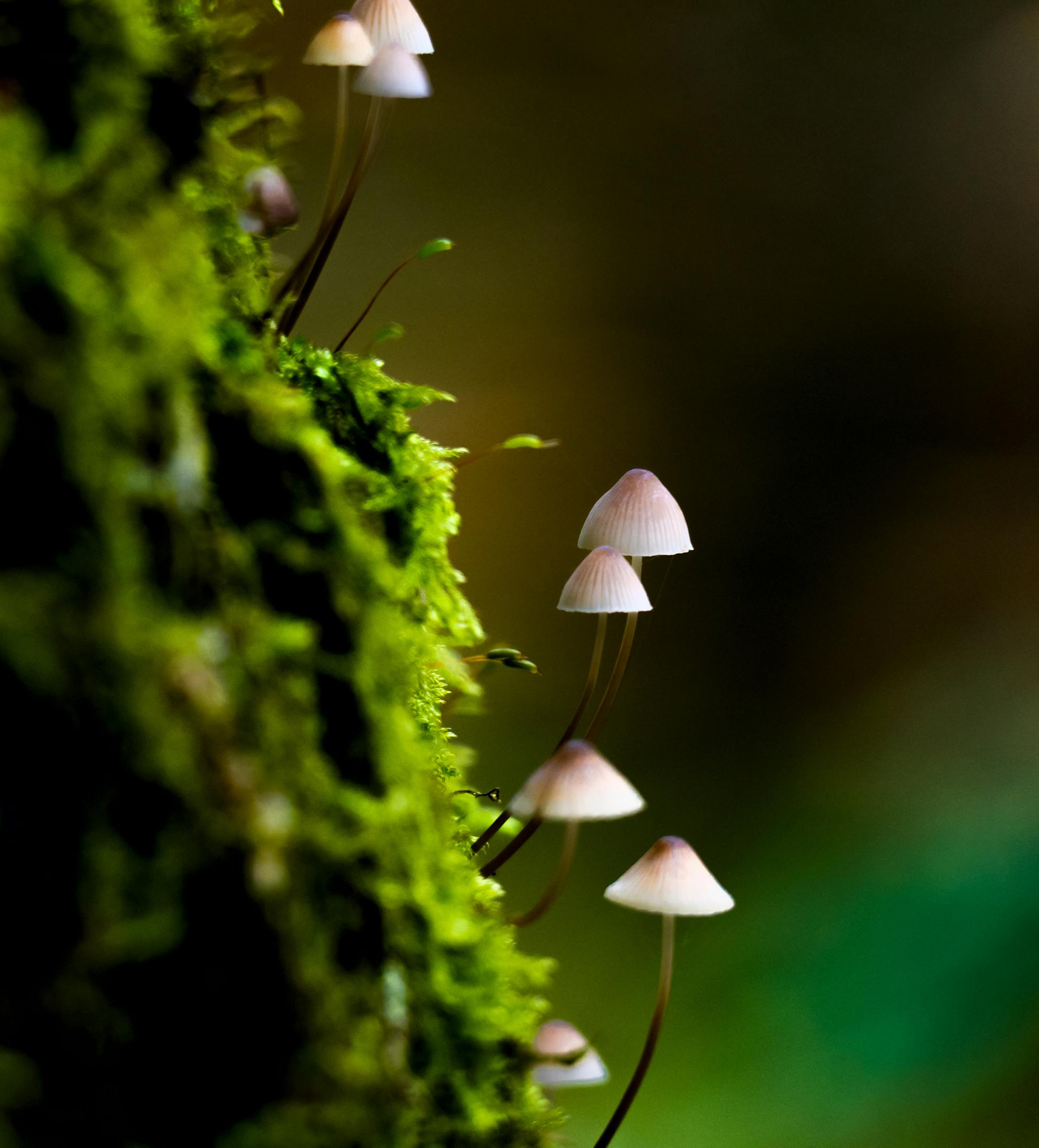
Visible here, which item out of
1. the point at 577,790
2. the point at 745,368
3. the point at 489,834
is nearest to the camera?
the point at 577,790

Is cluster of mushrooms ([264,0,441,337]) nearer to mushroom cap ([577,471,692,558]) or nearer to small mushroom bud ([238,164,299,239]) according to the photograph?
small mushroom bud ([238,164,299,239])

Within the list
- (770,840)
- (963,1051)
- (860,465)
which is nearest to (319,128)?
(860,465)

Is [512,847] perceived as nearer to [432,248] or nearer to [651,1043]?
[651,1043]

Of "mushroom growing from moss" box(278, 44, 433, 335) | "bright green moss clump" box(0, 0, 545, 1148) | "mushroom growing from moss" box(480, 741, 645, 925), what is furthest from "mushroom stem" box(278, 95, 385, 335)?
"mushroom growing from moss" box(480, 741, 645, 925)

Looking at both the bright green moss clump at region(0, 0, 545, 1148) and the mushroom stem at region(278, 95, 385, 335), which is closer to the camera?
the bright green moss clump at region(0, 0, 545, 1148)

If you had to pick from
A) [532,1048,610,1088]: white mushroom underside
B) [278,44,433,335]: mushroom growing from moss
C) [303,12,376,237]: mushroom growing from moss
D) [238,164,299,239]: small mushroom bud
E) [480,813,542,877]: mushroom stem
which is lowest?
[532,1048,610,1088]: white mushroom underside

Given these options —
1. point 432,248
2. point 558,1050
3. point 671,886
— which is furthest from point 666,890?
point 432,248

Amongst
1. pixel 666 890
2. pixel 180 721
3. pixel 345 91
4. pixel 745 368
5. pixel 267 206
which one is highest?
pixel 745 368

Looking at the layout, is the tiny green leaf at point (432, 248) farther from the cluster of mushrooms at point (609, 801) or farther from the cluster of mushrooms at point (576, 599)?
the cluster of mushrooms at point (609, 801)

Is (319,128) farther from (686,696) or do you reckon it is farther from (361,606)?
(361,606)
